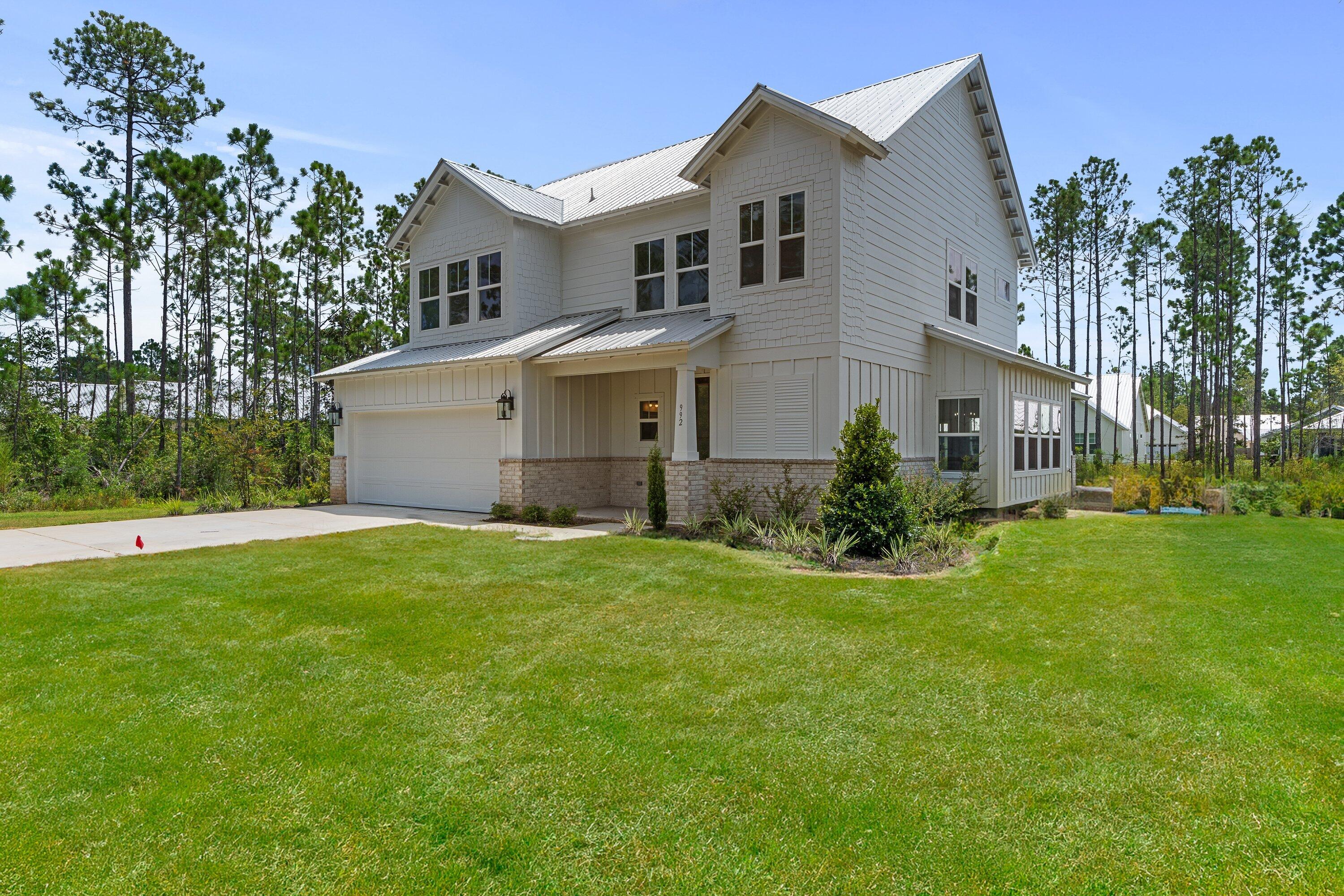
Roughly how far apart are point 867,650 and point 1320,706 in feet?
8.57

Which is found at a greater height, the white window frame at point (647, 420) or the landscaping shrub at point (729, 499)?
the white window frame at point (647, 420)

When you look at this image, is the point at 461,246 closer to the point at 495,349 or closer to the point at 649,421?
the point at 495,349

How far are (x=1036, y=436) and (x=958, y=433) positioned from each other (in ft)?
8.05

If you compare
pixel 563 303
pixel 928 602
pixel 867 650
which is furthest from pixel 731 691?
pixel 563 303

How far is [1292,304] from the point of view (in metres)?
24.5

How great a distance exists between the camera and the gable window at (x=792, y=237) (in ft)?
40.3

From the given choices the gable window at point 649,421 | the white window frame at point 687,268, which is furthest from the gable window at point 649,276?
the gable window at point 649,421

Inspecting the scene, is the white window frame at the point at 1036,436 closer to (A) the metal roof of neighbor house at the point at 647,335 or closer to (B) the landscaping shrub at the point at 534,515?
(A) the metal roof of neighbor house at the point at 647,335

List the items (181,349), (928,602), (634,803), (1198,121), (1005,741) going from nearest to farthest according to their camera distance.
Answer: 1. (634,803)
2. (1005,741)
3. (928,602)
4. (1198,121)
5. (181,349)

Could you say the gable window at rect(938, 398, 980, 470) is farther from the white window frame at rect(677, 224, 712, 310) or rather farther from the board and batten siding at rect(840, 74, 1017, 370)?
the white window frame at rect(677, 224, 712, 310)

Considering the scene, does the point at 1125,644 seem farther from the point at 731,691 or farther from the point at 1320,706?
the point at 731,691

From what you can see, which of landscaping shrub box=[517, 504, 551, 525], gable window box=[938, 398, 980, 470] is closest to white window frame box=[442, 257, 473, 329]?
landscaping shrub box=[517, 504, 551, 525]

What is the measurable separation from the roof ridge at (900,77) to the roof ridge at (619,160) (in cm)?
303

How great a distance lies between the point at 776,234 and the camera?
12547 millimetres
